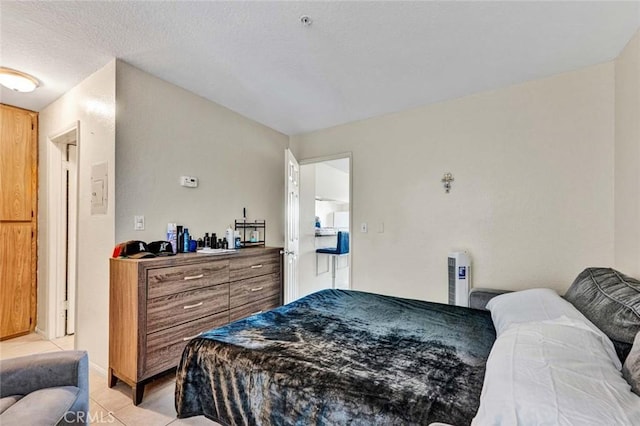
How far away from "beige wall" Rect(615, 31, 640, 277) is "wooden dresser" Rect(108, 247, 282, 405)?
3039 millimetres

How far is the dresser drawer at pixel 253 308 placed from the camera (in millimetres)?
2617

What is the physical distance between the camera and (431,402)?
3.05 feet

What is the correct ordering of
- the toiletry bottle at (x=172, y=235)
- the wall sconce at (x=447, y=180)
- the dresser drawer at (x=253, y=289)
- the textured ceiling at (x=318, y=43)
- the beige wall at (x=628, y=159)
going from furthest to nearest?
the wall sconce at (x=447, y=180)
the dresser drawer at (x=253, y=289)
the toiletry bottle at (x=172, y=235)
the beige wall at (x=628, y=159)
the textured ceiling at (x=318, y=43)

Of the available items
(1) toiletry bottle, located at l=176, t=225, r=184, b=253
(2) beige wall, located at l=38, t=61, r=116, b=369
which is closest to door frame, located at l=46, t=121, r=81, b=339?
(2) beige wall, located at l=38, t=61, r=116, b=369

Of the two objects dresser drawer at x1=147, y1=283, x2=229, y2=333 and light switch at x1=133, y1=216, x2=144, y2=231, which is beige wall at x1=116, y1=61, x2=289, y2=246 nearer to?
light switch at x1=133, y1=216, x2=144, y2=231

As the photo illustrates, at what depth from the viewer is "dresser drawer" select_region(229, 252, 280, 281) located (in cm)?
262

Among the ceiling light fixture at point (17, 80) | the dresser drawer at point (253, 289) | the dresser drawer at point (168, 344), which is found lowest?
the dresser drawer at point (168, 344)

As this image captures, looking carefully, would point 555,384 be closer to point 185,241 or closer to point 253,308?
point 253,308

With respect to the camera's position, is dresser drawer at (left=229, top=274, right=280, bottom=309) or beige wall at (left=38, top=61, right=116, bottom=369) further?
dresser drawer at (left=229, top=274, right=280, bottom=309)

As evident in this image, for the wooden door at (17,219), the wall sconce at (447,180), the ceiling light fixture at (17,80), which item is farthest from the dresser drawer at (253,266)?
the wooden door at (17,219)

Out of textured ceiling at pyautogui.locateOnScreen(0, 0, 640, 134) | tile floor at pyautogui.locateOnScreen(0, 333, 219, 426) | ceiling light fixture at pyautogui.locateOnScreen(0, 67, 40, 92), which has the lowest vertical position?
tile floor at pyautogui.locateOnScreen(0, 333, 219, 426)

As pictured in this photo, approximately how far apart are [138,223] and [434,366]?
7.71ft

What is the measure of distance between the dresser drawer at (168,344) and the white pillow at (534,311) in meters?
2.14

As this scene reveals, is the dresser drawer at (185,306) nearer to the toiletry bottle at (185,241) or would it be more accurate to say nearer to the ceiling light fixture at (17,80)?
the toiletry bottle at (185,241)
